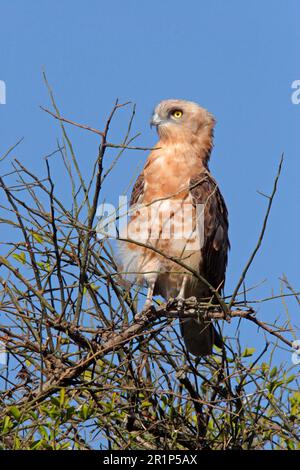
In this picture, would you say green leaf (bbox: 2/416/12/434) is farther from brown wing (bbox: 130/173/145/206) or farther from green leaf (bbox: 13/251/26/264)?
brown wing (bbox: 130/173/145/206)

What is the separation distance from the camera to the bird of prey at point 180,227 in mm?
5906

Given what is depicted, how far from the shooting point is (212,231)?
244 inches

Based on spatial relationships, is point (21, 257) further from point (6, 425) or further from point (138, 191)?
point (138, 191)

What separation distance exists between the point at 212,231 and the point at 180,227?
0.32m

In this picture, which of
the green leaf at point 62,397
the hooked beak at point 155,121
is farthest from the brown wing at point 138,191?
the green leaf at point 62,397

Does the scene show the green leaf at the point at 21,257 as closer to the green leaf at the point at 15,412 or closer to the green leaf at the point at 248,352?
the green leaf at the point at 15,412

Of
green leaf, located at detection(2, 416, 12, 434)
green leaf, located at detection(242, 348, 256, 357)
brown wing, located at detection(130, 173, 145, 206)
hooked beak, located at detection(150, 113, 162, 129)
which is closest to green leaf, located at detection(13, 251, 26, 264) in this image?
green leaf, located at detection(2, 416, 12, 434)

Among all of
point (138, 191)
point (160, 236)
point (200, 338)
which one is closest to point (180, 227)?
point (160, 236)

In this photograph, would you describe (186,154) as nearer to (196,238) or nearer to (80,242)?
(196,238)

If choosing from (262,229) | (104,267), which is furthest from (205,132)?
(262,229)

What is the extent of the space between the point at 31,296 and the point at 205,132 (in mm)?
2611

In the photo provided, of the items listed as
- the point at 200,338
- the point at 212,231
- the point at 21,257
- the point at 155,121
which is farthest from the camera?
the point at 155,121
